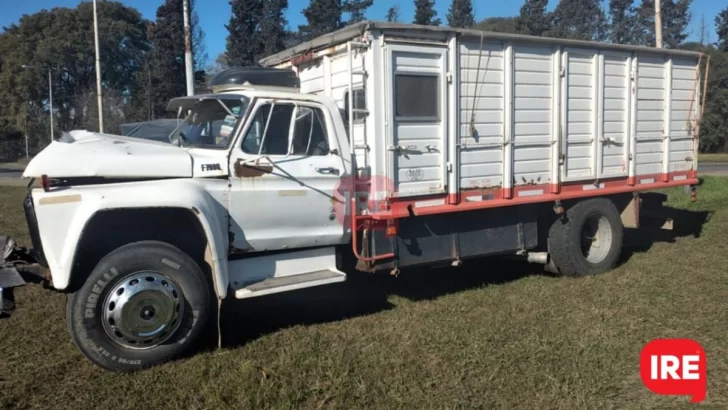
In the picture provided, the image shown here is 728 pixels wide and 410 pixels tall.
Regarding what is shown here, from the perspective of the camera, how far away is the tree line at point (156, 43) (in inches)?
1430

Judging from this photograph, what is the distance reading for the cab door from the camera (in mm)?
5707

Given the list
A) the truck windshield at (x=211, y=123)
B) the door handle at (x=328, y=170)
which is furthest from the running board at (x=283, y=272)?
the truck windshield at (x=211, y=123)

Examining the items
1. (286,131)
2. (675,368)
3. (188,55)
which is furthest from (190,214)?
(188,55)

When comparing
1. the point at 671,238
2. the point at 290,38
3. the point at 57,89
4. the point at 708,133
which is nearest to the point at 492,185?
the point at 671,238

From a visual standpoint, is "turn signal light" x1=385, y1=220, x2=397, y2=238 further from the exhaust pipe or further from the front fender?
the exhaust pipe

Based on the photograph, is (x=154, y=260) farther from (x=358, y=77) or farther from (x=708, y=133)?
(x=708, y=133)

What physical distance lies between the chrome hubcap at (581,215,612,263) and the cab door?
3861mm

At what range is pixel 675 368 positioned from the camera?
5.09m

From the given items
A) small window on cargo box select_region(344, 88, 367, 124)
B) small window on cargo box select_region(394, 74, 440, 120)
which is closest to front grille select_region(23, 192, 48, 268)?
small window on cargo box select_region(344, 88, 367, 124)

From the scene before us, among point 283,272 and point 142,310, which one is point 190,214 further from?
point 283,272

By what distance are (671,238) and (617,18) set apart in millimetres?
58085

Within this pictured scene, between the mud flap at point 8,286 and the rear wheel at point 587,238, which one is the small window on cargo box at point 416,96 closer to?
the rear wheel at point 587,238

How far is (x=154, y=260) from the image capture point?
516 cm

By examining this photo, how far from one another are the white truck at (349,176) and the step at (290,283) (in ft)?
0.09
